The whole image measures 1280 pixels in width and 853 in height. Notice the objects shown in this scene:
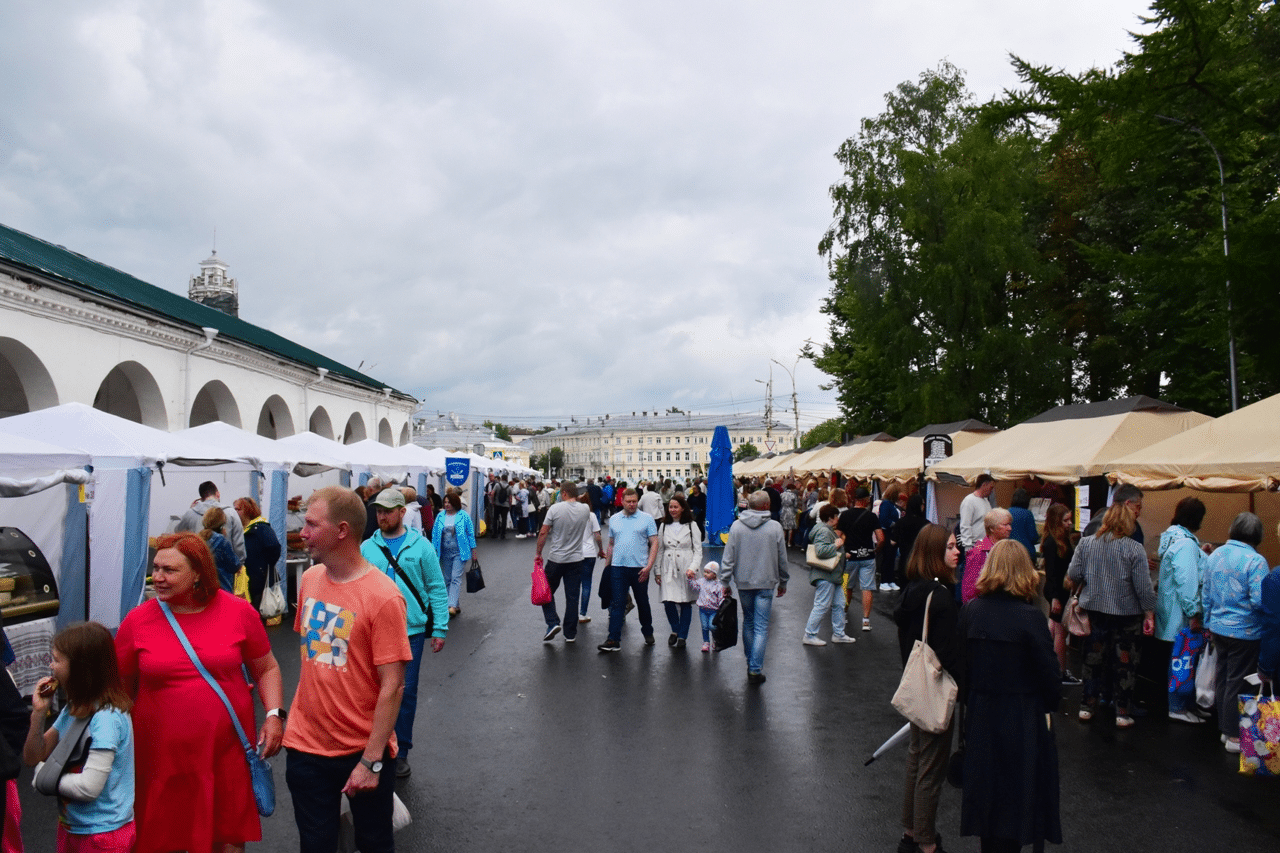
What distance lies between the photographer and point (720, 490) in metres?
20.2

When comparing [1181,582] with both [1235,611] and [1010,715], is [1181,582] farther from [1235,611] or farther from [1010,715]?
[1010,715]

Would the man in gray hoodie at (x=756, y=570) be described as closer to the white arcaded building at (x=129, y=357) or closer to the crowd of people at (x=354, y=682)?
the crowd of people at (x=354, y=682)

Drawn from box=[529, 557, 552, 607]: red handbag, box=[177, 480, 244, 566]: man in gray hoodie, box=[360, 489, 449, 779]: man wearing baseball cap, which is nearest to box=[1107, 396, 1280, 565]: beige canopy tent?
box=[529, 557, 552, 607]: red handbag

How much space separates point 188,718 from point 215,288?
39.7 metres

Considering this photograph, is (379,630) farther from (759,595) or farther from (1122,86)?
(1122,86)

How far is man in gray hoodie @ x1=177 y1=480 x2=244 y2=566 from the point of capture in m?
10.2

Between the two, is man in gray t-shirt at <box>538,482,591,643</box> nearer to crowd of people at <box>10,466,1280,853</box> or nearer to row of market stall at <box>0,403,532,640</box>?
crowd of people at <box>10,466,1280,853</box>

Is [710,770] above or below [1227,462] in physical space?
below

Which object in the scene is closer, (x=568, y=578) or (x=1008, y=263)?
(x=568, y=578)

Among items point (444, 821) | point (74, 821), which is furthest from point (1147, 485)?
point (74, 821)

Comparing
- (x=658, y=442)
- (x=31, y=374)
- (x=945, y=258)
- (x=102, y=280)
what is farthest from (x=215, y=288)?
(x=658, y=442)

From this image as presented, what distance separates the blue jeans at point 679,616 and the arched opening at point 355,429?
27185 mm

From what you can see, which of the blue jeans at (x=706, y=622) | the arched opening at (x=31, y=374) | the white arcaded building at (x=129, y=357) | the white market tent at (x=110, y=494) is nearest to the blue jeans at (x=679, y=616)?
the blue jeans at (x=706, y=622)

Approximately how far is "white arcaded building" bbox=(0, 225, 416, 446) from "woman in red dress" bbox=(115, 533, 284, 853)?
44.8 feet
